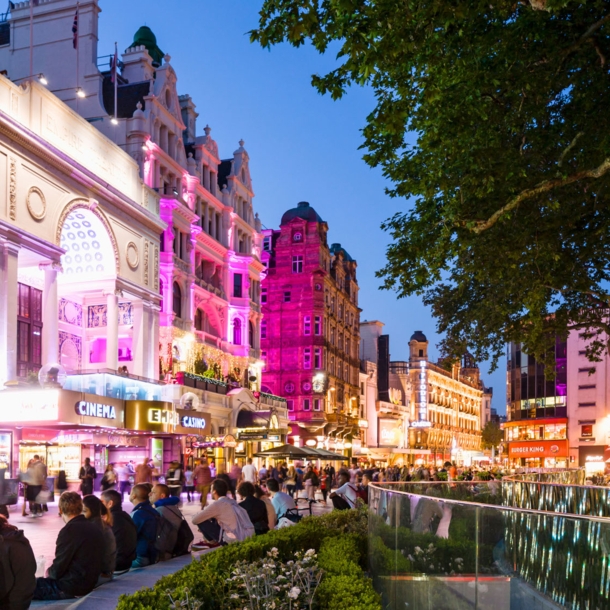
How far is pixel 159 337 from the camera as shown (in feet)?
153

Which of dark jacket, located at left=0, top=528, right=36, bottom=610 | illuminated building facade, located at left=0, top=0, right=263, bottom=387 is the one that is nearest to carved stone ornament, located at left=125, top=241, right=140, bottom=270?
illuminated building facade, located at left=0, top=0, right=263, bottom=387

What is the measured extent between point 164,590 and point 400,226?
14.3 m

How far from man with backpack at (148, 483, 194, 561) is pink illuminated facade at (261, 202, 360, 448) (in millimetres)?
61901

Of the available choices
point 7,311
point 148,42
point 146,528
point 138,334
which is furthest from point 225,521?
point 148,42

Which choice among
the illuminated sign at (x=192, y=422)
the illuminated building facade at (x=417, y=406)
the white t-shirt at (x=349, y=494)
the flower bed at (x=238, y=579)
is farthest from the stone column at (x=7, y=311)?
the illuminated building facade at (x=417, y=406)

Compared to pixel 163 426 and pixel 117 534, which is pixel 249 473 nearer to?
pixel 163 426

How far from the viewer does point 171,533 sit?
42.1ft

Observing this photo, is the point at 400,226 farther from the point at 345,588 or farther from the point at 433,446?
the point at 433,446

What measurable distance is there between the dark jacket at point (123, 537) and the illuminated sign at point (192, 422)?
30.9 meters

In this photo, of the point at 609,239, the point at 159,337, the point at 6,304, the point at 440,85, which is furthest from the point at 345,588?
the point at 159,337

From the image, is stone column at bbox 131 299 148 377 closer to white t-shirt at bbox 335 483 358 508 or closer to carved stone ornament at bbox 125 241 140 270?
carved stone ornament at bbox 125 241 140 270

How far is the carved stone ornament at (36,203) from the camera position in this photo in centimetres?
3366

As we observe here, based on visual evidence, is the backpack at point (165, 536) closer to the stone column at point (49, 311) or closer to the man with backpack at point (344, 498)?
the man with backpack at point (344, 498)

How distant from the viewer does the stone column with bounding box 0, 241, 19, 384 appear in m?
31.5
